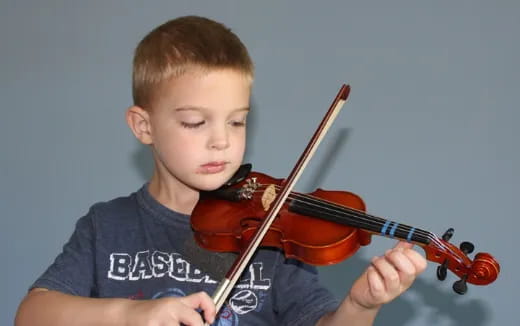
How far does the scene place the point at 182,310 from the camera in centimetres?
80

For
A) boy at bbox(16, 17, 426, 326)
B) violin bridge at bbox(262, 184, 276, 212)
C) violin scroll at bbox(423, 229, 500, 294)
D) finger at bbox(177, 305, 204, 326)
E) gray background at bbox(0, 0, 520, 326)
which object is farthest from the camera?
gray background at bbox(0, 0, 520, 326)

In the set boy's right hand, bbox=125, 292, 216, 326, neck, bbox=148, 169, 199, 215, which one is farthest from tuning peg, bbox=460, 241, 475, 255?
neck, bbox=148, 169, 199, 215

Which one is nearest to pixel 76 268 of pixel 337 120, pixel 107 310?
pixel 107 310

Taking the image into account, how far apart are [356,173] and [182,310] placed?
2.73ft

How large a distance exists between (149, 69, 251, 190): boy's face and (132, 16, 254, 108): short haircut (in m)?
0.02

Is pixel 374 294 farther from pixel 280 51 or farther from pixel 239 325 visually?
pixel 280 51

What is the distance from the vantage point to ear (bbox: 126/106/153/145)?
1141mm

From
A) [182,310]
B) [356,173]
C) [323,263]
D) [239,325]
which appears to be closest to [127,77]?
[356,173]

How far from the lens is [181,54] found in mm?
1084

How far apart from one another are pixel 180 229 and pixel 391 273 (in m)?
0.39

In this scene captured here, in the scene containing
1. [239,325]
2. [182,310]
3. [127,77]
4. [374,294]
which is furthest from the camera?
[127,77]

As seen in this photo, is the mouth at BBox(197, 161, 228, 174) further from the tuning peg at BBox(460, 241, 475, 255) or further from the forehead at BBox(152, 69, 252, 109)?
the tuning peg at BBox(460, 241, 475, 255)

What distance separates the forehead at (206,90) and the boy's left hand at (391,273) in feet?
1.03

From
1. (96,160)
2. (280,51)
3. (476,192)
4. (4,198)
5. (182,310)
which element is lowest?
(4,198)
